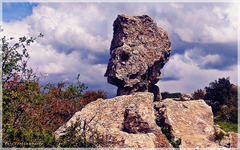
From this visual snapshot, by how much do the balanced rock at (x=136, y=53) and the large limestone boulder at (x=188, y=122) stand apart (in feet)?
11.2

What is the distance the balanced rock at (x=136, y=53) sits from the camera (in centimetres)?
1605

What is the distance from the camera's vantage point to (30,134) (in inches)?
216

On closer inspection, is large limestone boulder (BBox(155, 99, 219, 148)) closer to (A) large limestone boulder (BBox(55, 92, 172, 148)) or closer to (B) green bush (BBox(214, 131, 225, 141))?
(B) green bush (BBox(214, 131, 225, 141))

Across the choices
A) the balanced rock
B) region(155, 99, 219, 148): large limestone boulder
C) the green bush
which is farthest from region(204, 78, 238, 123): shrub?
the green bush

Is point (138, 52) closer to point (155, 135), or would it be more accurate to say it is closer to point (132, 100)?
point (132, 100)

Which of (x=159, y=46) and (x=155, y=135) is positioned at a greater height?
(x=159, y=46)

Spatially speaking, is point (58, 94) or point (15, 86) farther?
point (58, 94)

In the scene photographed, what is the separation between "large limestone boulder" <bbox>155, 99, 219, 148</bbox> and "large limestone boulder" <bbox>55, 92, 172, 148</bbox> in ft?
4.50

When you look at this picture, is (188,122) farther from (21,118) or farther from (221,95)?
(221,95)

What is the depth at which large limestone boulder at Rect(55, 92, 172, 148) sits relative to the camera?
342 inches

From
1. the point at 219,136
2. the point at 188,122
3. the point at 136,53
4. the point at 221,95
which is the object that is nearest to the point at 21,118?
the point at 188,122

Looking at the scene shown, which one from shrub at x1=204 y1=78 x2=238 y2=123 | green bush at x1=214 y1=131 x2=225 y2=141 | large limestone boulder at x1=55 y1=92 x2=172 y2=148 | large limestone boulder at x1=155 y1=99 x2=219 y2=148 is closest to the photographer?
large limestone boulder at x1=55 y1=92 x2=172 y2=148

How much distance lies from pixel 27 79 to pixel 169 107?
27.8 feet

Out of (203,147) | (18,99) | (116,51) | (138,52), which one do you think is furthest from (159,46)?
(18,99)
